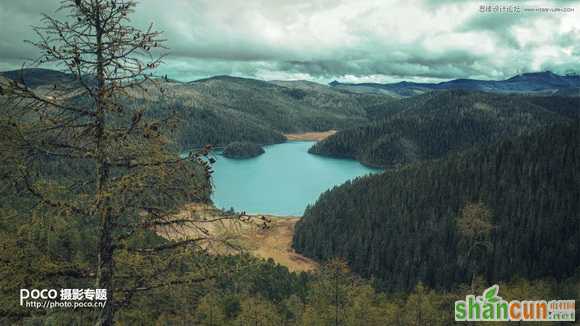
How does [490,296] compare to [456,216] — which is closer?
[490,296]

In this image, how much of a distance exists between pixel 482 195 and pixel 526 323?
100 meters

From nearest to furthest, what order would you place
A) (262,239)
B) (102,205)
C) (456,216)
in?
1. (102,205)
2. (456,216)
3. (262,239)

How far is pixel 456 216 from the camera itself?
12544 centimetres

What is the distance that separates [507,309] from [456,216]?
300 ft

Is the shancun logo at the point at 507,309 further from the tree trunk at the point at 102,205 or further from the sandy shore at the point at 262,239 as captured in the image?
the tree trunk at the point at 102,205

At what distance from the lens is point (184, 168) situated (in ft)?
34.4

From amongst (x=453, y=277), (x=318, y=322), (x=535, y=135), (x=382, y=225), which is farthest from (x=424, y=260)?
(x=535, y=135)

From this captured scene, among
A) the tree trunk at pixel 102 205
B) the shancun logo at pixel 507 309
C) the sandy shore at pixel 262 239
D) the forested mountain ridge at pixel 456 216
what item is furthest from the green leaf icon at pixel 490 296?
the forested mountain ridge at pixel 456 216

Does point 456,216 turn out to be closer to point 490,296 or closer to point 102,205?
point 490,296

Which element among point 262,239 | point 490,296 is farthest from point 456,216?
point 490,296

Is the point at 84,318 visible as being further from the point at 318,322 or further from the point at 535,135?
the point at 535,135

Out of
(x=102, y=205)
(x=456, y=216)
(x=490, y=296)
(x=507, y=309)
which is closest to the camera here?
(x=102, y=205)

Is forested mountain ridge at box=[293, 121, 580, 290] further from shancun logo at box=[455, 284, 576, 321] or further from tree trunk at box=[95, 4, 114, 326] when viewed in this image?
tree trunk at box=[95, 4, 114, 326]

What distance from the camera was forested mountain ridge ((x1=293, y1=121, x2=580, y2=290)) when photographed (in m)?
108
